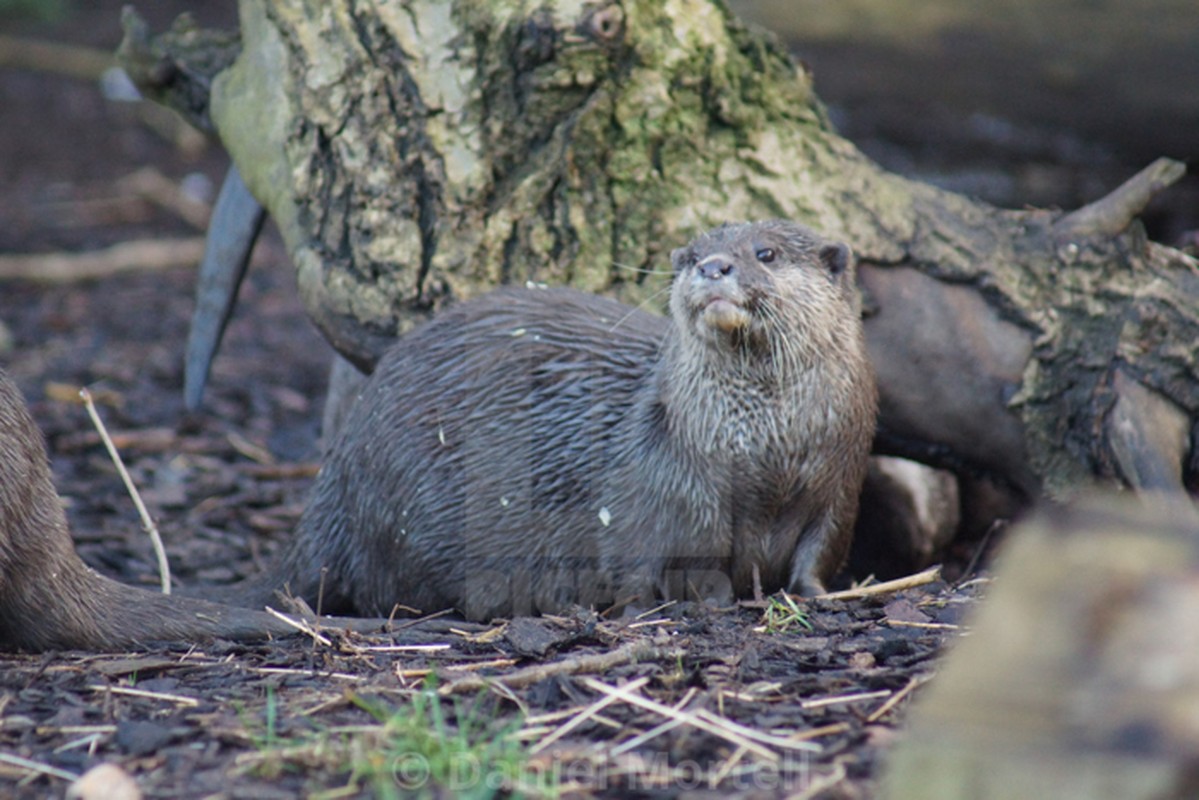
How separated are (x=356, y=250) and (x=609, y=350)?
0.78 metres

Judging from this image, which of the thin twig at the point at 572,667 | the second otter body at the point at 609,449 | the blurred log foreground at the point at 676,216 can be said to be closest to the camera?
the thin twig at the point at 572,667

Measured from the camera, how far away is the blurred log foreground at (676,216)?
140 inches

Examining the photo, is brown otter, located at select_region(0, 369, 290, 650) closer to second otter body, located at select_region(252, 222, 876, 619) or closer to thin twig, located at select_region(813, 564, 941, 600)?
second otter body, located at select_region(252, 222, 876, 619)

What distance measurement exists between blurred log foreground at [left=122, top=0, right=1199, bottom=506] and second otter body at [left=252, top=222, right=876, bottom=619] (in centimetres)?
27

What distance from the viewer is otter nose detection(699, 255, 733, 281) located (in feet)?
9.72

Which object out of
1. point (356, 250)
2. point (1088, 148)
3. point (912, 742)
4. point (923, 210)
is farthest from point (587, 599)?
point (1088, 148)

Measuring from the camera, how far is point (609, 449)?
10.7ft

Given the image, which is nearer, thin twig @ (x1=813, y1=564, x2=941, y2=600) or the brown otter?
the brown otter

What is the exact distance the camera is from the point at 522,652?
8.39ft

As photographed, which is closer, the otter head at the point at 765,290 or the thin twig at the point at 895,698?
the thin twig at the point at 895,698

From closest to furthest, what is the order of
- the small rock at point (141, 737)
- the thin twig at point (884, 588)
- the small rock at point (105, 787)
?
the small rock at point (105, 787), the small rock at point (141, 737), the thin twig at point (884, 588)

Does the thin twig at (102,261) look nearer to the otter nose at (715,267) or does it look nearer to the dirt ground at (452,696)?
the dirt ground at (452,696)

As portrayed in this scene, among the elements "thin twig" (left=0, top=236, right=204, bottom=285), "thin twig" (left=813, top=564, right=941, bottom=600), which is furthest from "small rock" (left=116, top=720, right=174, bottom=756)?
"thin twig" (left=0, top=236, right=204, bottom=285)

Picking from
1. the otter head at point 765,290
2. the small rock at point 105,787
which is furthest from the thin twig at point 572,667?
the otter head at point 765,290
